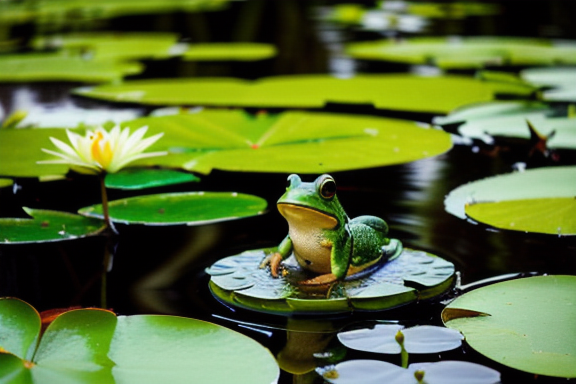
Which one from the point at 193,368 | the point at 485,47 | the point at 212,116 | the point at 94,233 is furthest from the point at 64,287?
the point at 485,47

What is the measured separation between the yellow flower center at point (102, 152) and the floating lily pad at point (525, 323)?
2.92 feet

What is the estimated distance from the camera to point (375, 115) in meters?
3.16

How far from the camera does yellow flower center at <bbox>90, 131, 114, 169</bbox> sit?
1792 mm

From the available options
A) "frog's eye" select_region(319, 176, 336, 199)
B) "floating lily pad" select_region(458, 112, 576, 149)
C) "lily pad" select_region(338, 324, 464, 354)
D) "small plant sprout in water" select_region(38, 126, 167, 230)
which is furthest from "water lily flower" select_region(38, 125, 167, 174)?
"floating lily pad" select_region(458, 112, 576, 149)

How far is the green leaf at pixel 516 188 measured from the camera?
6.71ft

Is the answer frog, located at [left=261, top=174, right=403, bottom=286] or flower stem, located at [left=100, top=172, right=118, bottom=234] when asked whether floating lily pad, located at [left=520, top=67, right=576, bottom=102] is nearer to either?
frog, located at [left=261, top=174, right=403, bottom=286]

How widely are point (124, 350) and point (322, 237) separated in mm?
461

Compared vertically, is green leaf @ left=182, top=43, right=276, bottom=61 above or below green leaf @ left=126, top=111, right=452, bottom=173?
above

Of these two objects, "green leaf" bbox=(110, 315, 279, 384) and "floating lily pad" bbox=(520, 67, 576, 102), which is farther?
"floating lily pad" bbox=(520, 67, 576, 102)

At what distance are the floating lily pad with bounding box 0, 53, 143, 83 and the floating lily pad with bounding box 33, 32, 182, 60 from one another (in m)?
0.22

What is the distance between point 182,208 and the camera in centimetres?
201

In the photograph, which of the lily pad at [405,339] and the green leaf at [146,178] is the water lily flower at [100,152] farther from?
the lily pad at [405,339]

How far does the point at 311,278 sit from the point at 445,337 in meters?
0.32

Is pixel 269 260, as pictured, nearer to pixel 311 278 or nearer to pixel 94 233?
pixel 311 278
